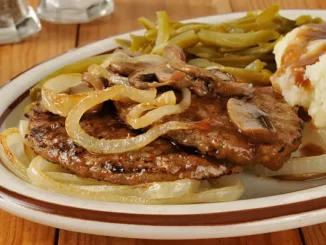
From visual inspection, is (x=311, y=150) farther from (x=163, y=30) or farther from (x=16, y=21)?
(x=16, y=21)

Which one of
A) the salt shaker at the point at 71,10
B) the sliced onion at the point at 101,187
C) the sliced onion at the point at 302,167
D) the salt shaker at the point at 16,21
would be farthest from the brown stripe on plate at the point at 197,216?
the salt shaker at the point at 71,10

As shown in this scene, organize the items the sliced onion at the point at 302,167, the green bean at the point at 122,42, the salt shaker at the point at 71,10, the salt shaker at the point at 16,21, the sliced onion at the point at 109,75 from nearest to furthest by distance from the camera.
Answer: the sliced onion at the point at 302,167 → the sliced onion at the point at 109,75 → the green bean at the point at 122,42 → the salt shaker at the point at 16,21 → the salt shaker at the point at 71,10

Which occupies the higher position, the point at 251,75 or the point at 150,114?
the point at 150,114

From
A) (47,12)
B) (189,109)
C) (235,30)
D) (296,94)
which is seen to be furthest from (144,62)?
(47,12)

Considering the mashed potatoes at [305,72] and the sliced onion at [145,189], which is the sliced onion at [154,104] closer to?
the sliced onion at [145,189]

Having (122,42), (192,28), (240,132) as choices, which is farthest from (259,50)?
(240,132)

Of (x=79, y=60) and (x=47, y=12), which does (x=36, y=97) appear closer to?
(x=79, y=60)

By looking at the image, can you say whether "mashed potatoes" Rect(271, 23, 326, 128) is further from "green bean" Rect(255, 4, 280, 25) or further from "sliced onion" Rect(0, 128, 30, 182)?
"sliced onion" Rect(0, 128, 30, 182)
